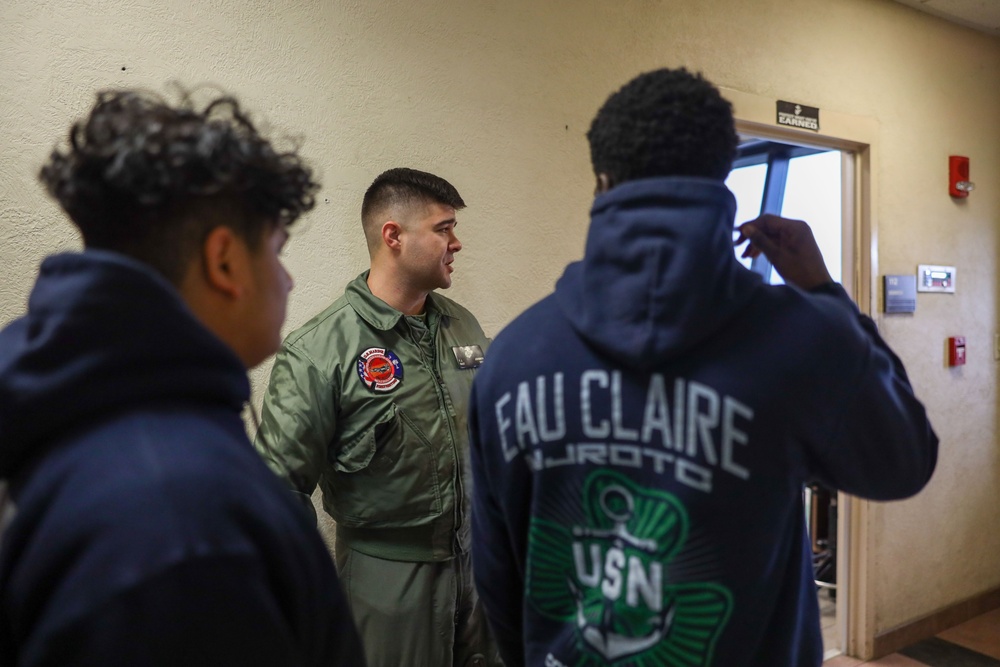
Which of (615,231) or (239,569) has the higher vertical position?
(615,231)

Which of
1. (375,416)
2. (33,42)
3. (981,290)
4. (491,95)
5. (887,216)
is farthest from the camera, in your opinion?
(981,290)

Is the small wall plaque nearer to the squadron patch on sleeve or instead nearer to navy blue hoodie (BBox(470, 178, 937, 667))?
the squadron patch on sleeve

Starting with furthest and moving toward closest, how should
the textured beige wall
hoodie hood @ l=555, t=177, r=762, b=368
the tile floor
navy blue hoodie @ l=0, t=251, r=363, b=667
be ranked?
the tile floor
the textured beige wall
hoodie hood @ l=555, t=177, r=762, b=368
navy blue hoodie @ l=0, t=251, r=363, b=667

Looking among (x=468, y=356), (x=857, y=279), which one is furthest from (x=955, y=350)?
(x=468, y=356)

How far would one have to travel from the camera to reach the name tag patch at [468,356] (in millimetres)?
1968

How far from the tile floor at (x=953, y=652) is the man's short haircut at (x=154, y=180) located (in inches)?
125

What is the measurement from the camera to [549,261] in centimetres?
241

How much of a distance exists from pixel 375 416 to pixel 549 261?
2.84ft

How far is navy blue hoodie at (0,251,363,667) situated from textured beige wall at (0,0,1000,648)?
124 centimetres

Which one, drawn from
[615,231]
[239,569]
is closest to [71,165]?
[239,569]

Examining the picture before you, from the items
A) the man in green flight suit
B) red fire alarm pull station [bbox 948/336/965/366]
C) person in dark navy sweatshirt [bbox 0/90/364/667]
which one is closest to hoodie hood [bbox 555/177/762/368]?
person in dark navy sweatshirt [bbox 0/90/364/667]

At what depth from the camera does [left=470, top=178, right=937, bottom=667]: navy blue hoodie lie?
892mm

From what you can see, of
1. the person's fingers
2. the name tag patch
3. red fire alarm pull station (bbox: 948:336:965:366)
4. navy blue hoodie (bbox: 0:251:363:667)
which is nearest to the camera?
navy blue hoodie (bbox: 0:251:363:667)

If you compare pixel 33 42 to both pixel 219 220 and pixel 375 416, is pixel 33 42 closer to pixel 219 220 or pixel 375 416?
pixel 375 416
